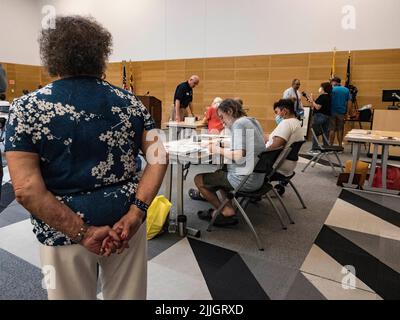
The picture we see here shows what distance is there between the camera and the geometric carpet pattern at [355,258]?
1.95m

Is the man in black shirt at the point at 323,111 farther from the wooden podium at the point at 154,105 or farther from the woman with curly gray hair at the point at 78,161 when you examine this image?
the woman with curly gray hair at the point at 78,161

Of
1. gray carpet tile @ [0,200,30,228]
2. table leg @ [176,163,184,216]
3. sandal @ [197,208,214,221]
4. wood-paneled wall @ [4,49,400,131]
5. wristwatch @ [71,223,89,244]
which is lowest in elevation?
gray carpet tile @ [0,200,30,228]

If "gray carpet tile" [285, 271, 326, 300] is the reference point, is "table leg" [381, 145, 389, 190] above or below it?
above

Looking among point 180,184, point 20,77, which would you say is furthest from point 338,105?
point 20,77

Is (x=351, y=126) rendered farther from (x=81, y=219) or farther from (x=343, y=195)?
(x=81, y=219)

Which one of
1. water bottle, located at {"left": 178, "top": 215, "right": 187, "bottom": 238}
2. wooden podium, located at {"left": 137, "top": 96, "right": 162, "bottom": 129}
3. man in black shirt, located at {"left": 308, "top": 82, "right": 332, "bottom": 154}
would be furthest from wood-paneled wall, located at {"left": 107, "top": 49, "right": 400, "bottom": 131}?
water bottle, located at {"left": 178, "top": 215, "right": 187, "bottom": 238}

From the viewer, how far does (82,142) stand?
0.90 meters

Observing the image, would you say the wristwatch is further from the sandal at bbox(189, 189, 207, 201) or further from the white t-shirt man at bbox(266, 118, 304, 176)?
the sandal at bbox(189, 189, 207, 201)

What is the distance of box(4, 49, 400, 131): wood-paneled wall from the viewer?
6.97 m

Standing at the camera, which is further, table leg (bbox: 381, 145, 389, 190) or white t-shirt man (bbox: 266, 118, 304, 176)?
table leg (bbox: 381, 145, 389, 190)

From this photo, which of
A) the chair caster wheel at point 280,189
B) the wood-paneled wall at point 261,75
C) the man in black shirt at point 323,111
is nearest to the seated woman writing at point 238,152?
the chair caster wheel at point 280,189

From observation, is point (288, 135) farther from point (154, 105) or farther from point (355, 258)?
point (154, 105)

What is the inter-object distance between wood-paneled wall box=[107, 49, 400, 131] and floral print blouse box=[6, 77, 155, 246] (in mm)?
7400
